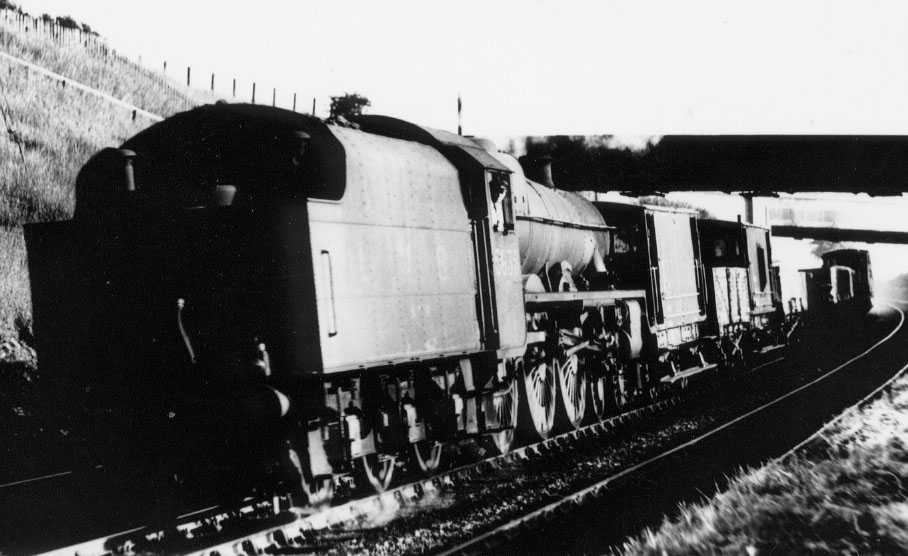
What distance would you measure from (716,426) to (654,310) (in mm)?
2645

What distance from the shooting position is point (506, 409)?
998 centimetres

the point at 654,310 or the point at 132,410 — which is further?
the point at 654,310

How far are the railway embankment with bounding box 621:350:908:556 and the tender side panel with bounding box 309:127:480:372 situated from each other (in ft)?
8.44

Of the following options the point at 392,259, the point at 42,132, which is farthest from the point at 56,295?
the point at 42,132

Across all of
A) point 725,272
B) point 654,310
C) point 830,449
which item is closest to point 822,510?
point 830,449

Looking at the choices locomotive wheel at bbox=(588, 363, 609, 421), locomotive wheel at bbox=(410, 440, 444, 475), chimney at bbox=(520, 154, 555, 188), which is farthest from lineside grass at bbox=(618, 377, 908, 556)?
chimney at bbox=(520, 154, 555, 188)

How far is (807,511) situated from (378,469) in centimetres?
385

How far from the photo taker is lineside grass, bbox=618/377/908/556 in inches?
249

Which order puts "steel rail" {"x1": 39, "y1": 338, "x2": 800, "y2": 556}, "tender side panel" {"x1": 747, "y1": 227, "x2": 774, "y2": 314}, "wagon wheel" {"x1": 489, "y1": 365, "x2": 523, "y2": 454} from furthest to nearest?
1. "tender side panel" {"x1": 747, "y1": 227, "x2": 774, "y2": 314}
2. "wagon wheel" {"x1": 489, "y1": 365, "x2": 523, "y2": 454}
3. "steel rail" {"x1": 39, "y1": 338, "x2": 800, "y2": 556}

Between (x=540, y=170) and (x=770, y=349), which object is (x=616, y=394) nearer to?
(x=540, y=170)

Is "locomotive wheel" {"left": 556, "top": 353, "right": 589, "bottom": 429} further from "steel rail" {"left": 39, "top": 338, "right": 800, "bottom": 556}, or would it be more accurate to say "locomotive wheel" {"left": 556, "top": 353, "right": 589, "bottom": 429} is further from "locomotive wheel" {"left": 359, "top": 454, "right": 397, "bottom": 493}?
"locomotive wheel" {"left": 359, "top": 454, "right": 397, "bottom": 493}

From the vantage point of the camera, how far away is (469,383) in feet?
29.3

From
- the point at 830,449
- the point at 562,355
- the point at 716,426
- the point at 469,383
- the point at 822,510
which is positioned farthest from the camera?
the point at 716,426

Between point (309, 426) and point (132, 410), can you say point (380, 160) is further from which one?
point (132, 410)
